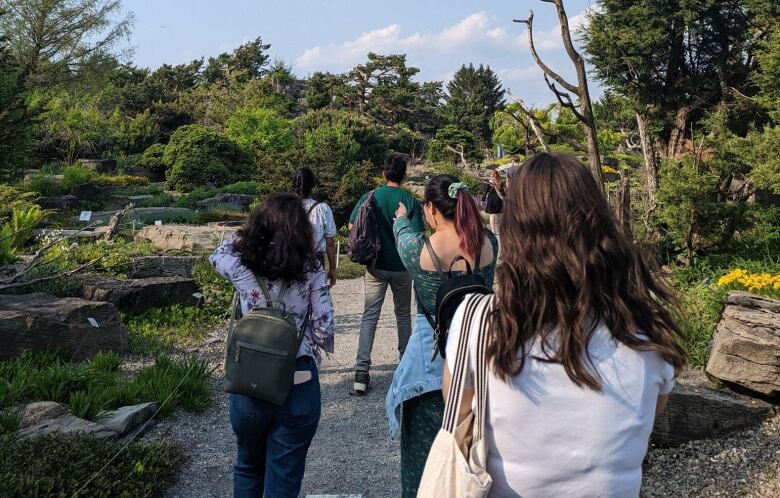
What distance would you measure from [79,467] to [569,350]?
2.91m

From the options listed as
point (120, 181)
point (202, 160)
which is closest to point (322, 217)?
point (202, 160)

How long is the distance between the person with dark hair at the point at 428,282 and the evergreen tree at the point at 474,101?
4108cm

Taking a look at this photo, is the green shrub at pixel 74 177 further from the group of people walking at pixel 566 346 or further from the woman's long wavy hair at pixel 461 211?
the group of people walking at pixel 566 346

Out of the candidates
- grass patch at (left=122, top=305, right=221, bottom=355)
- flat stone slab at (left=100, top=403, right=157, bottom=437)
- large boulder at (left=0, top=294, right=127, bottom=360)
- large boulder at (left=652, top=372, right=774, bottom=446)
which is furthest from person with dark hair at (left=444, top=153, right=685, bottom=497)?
grass patch at (left=122, top=305, right=221, bottom=355)

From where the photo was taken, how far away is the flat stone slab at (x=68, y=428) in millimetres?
3923

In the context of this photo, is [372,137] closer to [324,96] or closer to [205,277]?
[324,96]

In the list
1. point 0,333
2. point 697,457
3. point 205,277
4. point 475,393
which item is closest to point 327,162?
Answer: point 205,277

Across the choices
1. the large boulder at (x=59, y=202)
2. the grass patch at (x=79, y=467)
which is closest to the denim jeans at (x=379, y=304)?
the grass patch at (x=79, y=467)

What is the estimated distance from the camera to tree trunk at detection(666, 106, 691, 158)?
15.0m

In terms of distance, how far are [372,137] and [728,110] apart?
52.5 ft

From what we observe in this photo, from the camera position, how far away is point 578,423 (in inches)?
58.6

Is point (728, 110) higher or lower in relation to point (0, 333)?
higher

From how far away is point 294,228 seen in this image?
282 centimetres

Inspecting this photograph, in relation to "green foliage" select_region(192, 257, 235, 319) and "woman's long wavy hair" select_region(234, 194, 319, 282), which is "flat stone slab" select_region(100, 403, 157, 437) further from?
"green foliage" select_region(192, 257, 235, 319)
